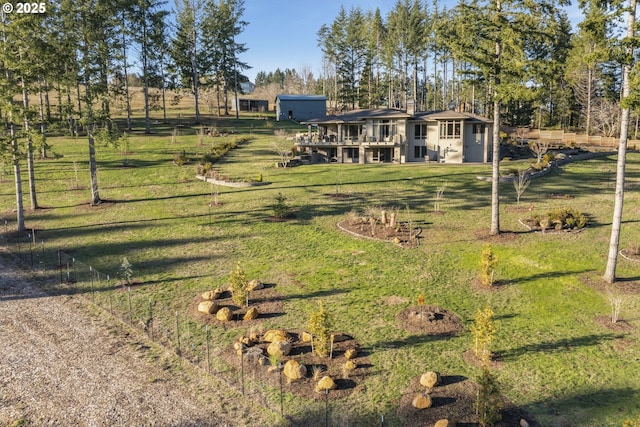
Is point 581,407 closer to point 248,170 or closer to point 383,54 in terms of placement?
point 248,170

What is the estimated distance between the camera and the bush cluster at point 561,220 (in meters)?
22.3

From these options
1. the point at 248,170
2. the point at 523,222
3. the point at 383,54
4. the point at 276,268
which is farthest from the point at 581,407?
the point at 383,54

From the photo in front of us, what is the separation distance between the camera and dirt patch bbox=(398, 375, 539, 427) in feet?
32.0

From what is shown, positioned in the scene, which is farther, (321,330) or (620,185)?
(620,185)

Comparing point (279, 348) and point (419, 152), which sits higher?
point (419, 152)

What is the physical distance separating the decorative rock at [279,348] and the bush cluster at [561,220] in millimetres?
15646

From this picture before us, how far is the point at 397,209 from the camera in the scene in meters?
26.6

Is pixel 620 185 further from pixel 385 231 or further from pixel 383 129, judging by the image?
pixel 383 129

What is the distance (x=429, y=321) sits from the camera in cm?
1414

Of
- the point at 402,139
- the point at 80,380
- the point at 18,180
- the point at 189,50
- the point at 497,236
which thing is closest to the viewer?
the point at 80,380

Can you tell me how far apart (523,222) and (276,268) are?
540 inches

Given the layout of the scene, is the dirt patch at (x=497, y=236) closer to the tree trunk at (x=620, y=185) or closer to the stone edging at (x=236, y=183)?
the tree trunk at (x=620, y=185)

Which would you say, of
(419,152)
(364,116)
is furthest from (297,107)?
(419,152)

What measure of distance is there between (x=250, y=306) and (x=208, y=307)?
57.6 inches
